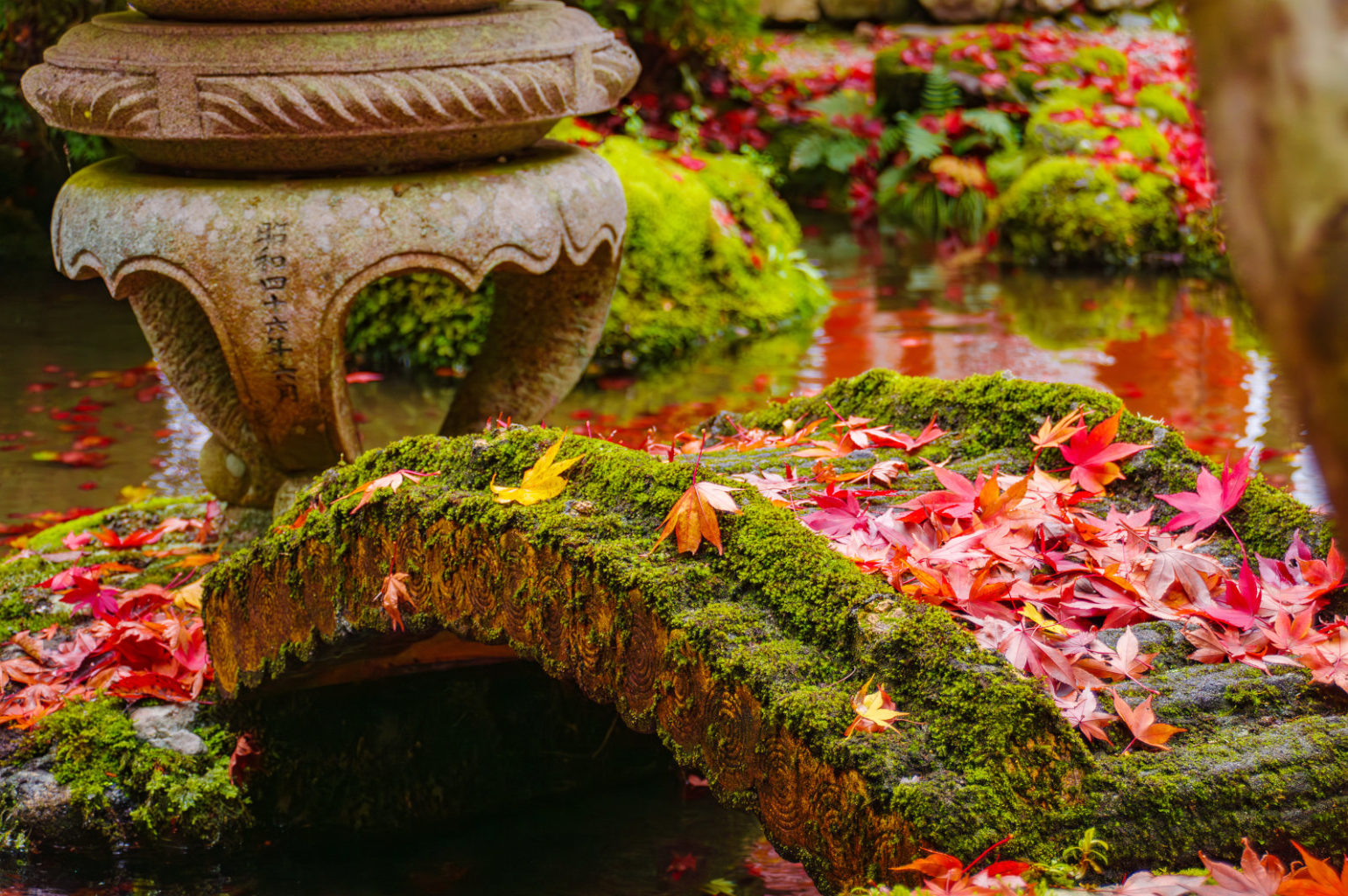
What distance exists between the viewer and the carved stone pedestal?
116 inches

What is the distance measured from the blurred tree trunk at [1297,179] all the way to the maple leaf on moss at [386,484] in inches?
77.6

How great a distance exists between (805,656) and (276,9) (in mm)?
2161

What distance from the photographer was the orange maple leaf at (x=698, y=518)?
1970 millimetres

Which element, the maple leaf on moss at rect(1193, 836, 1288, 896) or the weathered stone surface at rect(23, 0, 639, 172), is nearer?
the maple leaf on moss at rect(1193, 836, 1288, 896)

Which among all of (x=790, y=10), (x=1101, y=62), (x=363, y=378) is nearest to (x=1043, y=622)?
(x=363, y=378)

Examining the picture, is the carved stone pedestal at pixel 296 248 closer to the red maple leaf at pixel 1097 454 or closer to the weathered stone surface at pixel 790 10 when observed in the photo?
the red maple leaf at pixel 1097 454

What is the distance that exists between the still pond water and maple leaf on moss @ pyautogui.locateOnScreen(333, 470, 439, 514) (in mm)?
944

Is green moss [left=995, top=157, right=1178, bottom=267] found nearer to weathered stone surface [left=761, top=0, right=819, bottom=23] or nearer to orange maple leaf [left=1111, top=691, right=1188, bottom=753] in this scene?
weathered stone surface [left=761, top=0, right=819, bottom=23]

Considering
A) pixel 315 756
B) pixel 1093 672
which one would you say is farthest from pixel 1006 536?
pixel 315 756

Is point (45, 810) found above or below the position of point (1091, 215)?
below

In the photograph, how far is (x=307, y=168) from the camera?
10.3 feet

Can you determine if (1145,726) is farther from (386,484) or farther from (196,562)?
(196,562)

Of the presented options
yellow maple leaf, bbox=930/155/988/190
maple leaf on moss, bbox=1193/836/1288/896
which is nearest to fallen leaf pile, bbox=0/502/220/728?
maple leaf on moss, bbox=1193/836/1288/896

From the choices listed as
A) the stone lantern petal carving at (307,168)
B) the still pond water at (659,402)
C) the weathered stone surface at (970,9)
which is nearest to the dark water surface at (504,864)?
the still pond water at (659,402)
